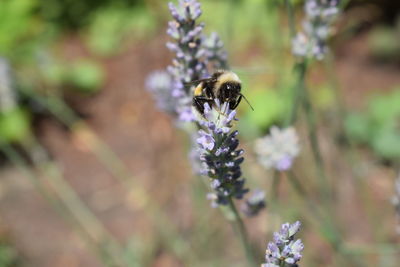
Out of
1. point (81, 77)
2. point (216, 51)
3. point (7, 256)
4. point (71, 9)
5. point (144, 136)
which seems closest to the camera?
point (216, 51)

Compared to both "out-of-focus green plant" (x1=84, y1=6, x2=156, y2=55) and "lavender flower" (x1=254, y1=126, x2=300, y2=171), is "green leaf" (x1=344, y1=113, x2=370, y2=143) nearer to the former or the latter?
"lavender flower" (x1=254, y1=126, x2=300, y2=171)

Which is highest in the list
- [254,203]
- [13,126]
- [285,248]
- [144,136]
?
[144,136]

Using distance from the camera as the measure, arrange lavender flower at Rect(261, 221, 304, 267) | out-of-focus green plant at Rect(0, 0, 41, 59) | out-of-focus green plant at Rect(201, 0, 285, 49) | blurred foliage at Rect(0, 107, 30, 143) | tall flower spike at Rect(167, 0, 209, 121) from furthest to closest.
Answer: out-of-focus green plant at Rect(201, 0, 285, 49), out-of-focus green plant at Rect(0, 0, 41, 59), blurred foliage at Rect(0, 107, 30, 143), tall flower spike at Rect(167, 0, 209, 121), lavender flower at Rect(261, 221, 304, 267)

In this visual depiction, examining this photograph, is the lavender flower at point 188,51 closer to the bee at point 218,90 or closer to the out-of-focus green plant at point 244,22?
the bee at point 218,90

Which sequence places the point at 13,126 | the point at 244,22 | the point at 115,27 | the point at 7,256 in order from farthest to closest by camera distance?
the point at 115,27 → the point at 244,22 → the point at 13,126 → the point at 7,256

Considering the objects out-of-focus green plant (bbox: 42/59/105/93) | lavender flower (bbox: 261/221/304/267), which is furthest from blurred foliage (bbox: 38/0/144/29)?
lavender flower (bbox: 261/221/304/267)

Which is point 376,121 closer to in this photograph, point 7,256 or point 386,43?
point 386,43

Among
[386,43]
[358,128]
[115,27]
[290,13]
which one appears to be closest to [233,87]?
[290,13]

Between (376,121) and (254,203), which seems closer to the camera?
(254,203)
